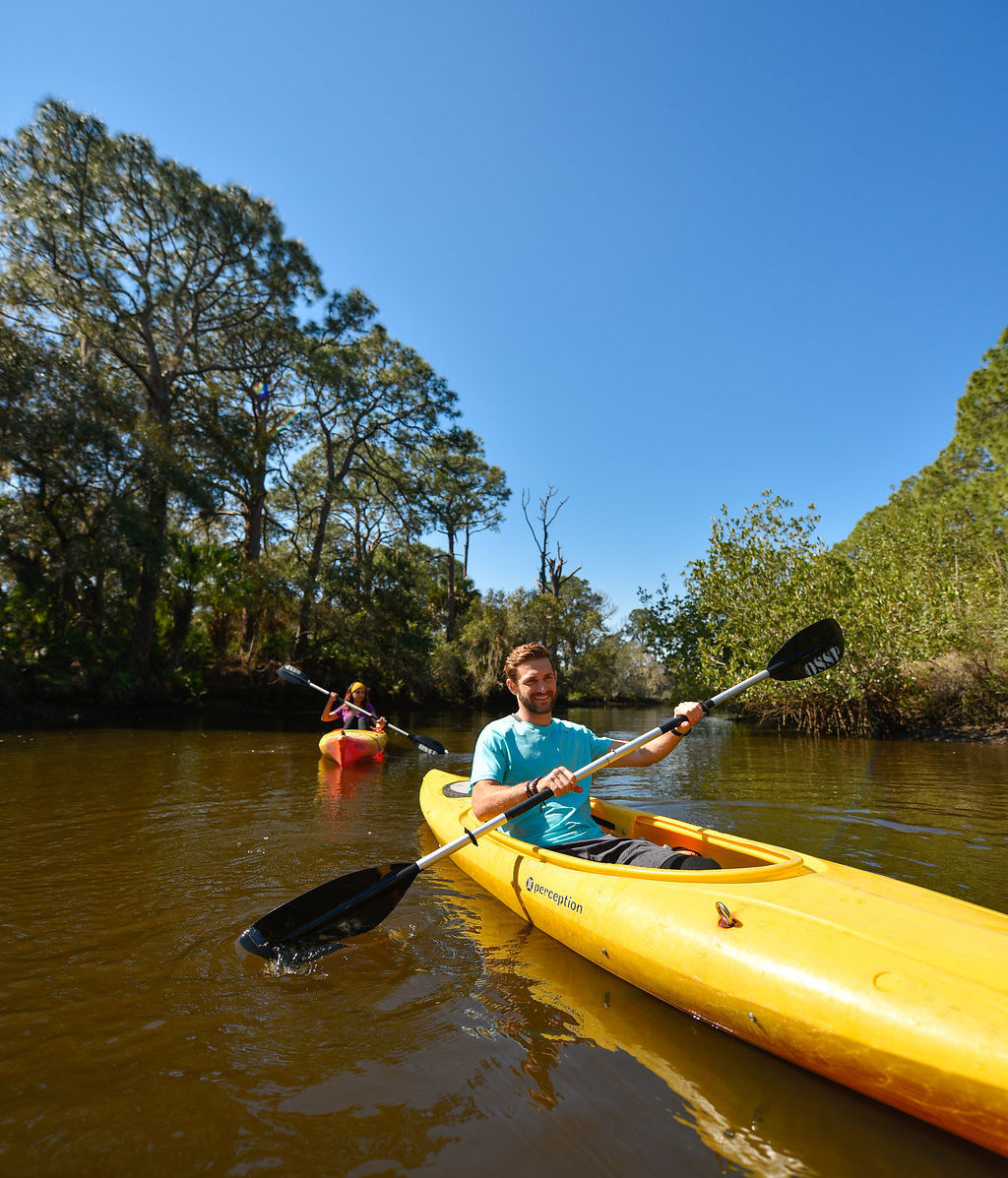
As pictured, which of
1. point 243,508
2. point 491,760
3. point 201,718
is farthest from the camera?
point 243,508

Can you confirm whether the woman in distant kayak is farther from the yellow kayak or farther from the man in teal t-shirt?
the yellow kayak

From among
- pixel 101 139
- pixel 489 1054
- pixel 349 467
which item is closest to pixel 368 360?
pixel 349 467

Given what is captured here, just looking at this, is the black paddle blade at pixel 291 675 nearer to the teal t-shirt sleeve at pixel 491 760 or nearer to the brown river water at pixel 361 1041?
the brown river water at pixel 361 1041

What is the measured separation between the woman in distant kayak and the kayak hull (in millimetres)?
759

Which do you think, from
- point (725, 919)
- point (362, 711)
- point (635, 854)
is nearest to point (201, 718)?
point (362, 711)

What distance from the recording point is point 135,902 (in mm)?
3303

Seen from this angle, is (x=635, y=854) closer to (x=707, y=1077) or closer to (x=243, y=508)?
(x=707, y=1077)

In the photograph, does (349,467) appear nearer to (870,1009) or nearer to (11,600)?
(11,600)

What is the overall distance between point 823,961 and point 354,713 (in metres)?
7.76

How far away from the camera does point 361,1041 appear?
213 centimetres

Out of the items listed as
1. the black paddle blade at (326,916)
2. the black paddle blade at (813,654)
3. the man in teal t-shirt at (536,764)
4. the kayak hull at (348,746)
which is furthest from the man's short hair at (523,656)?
the kayak hull at (348,746)

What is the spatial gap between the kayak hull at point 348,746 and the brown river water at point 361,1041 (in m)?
3.05

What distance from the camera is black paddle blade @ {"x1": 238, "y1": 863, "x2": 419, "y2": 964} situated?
2752 millimetres

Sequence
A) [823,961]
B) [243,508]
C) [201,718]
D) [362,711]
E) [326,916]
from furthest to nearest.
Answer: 1. [243,508]
2. [201,718]
3. [362,711]
4. [326,916]
5. [823,961]
